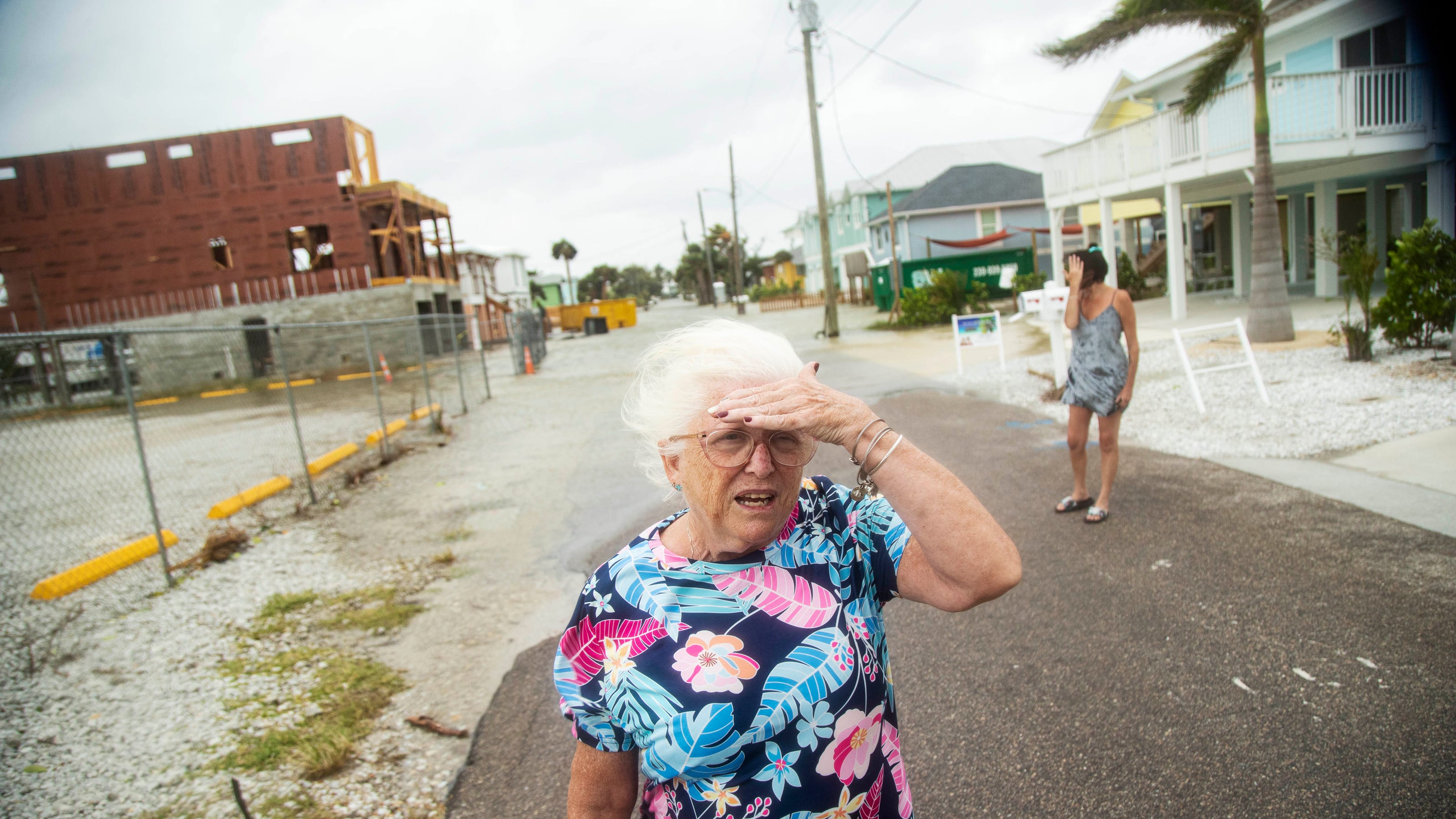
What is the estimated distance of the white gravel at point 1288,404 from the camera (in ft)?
21.1

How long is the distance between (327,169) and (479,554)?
30945 mm

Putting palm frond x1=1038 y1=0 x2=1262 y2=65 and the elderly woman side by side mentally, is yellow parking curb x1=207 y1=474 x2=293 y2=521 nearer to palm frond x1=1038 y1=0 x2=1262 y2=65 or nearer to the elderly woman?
the elderly woman

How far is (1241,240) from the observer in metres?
19.6

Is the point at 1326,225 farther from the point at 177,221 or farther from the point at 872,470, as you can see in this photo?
the point at 177,221

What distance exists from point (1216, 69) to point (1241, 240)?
989 cm

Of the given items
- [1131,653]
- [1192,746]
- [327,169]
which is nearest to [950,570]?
[1192,746]

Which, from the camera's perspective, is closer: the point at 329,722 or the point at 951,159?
the point at 329,722

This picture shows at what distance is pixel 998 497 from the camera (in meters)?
5.82

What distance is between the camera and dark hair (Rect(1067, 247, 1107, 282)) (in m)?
5.13

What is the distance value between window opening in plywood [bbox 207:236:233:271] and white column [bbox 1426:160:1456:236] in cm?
3668

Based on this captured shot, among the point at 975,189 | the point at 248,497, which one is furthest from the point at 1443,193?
the point at 975,189

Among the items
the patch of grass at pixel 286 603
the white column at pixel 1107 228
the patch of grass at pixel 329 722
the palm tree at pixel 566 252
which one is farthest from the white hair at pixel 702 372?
the palm tree at pixel 566 252

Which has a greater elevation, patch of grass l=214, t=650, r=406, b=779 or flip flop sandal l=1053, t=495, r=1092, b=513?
flip flop sandal l=1053, t=495, r=1092, b=513

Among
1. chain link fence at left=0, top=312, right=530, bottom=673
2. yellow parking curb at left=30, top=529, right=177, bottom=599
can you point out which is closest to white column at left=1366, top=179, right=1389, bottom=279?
chain link fence at left=0, top=312, right=530, bottom=673
